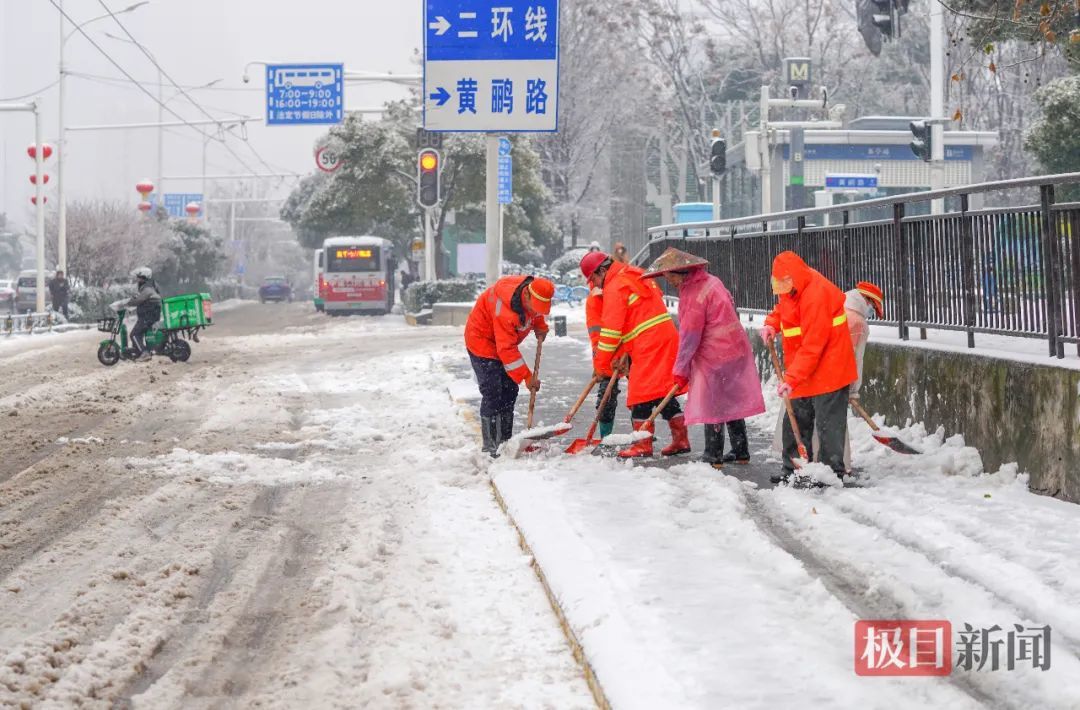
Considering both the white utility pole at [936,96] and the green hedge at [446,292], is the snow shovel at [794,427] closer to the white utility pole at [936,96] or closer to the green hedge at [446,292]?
the white utility pole at [936,96]

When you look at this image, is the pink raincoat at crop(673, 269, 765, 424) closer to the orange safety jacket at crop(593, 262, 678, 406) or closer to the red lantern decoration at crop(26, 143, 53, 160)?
the orange safety jacket at crop(593, 262, 678, 406)

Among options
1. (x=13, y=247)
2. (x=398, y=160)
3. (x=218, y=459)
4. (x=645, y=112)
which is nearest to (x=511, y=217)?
(x=398, y=160)

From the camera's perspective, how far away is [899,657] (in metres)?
5.12

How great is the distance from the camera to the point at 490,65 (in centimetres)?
1549

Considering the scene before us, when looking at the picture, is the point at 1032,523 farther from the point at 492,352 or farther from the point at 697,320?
the point at 492,352

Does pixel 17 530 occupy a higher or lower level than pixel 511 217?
lower

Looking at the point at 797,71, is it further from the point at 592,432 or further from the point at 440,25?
the point at 592,432

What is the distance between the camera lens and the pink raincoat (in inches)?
375

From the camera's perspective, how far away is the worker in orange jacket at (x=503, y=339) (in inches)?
404

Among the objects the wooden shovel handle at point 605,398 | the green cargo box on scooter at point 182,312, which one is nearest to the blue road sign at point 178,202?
the green cargo box on scooter at point 182,312

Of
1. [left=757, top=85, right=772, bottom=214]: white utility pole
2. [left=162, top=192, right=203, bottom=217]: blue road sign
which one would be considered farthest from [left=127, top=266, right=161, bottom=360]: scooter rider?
[left=162, top=192, right=203, bottom=217]: blue road sign

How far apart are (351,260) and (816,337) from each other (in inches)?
1551

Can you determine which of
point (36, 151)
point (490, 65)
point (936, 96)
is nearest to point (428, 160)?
point (490, 65)

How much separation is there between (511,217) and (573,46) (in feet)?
25.4
